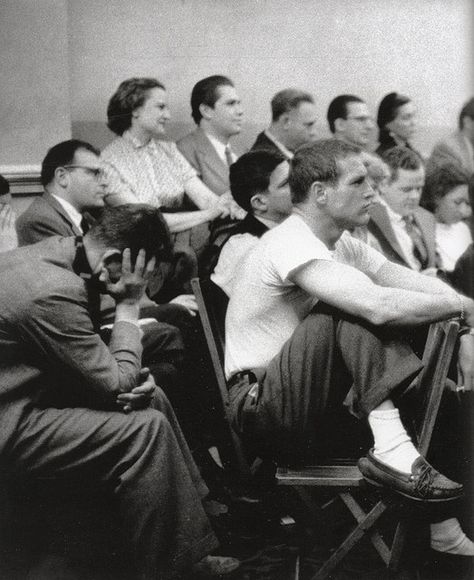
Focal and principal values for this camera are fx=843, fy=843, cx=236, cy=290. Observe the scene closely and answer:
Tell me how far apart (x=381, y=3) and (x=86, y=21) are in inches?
43.0

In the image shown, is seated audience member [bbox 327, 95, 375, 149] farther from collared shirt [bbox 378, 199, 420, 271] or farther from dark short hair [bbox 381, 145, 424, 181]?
collared shirt [bbox 378, 199, 420, 271]

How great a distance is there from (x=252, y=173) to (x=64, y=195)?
28.4 inches

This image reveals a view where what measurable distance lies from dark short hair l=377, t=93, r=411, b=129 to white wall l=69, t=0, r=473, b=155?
69mm

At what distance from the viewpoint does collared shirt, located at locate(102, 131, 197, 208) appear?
3.55 m

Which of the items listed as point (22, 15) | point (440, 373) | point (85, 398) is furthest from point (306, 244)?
point (22, 15)

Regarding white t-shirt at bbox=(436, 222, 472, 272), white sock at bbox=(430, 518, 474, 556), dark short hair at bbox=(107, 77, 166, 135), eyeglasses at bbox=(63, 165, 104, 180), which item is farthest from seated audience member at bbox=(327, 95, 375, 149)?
white sock at bbox=(430, 518, 474, 556)

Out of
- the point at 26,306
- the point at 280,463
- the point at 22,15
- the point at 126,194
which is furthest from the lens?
the point at 126,194

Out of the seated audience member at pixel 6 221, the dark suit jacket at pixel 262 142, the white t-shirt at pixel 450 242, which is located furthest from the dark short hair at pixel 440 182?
the seated audience member at pixel 6 221

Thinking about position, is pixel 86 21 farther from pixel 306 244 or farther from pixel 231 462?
pixel 231 462

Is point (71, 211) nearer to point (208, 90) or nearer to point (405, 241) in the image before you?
point (208, 90)

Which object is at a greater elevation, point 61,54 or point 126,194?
point 61,54

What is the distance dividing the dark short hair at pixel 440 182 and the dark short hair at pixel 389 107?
1.14ft

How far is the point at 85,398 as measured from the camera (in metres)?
2.41

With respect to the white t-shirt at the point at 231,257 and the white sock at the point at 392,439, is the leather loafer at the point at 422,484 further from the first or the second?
the white t-shirt at the point at 231,257
